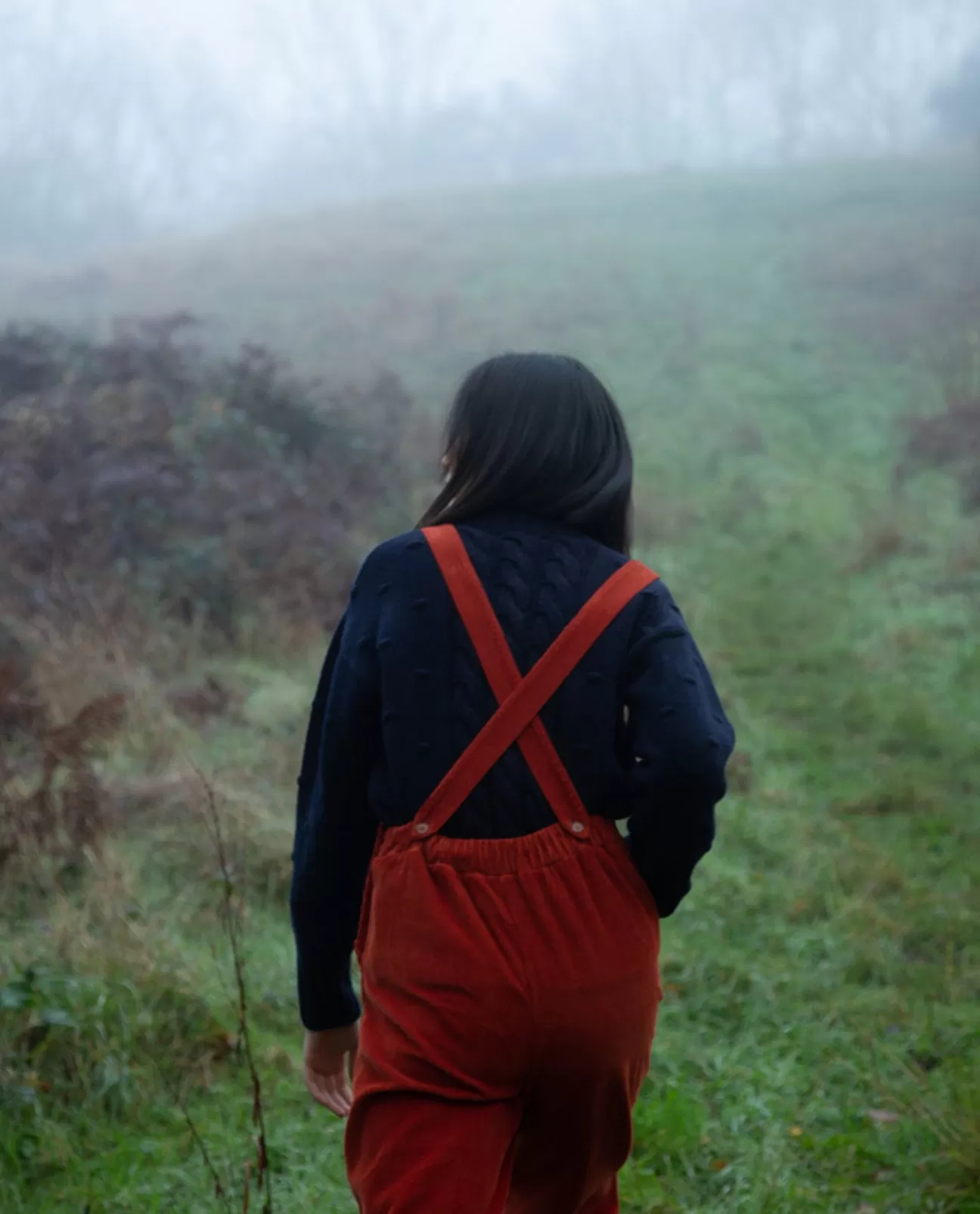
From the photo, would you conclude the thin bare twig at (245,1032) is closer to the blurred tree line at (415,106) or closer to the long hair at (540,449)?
the long hair at (540,449)

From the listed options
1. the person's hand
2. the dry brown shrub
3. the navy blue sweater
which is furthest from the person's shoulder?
the dry brown shrub

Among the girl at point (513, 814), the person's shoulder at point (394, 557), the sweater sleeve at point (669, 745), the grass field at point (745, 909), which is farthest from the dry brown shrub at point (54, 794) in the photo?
the sweater sleeve at point (669, 745)

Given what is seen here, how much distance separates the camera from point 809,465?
1291 centimetres

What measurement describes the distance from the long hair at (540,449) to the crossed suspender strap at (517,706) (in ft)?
0.59

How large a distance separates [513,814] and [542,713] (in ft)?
0.47

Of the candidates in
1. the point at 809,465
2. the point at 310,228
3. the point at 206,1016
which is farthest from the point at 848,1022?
the point at 310,228

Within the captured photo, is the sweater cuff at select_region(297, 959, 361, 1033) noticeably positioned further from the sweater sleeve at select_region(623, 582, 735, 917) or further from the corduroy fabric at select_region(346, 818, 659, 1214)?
the sweater sleeve at select_region(623, 582, 735, 917)

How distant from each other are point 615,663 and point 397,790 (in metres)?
0.35

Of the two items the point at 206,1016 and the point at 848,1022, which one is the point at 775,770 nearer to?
the point at 848,1022

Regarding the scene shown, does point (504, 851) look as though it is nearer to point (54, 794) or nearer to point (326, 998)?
point (326, 998)

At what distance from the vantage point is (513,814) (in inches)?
57.1

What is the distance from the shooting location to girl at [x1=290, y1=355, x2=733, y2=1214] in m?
1.42

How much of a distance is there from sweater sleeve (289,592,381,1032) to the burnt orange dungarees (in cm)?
13

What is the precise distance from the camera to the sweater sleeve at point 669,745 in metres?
1.46
